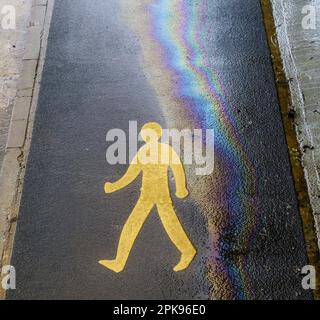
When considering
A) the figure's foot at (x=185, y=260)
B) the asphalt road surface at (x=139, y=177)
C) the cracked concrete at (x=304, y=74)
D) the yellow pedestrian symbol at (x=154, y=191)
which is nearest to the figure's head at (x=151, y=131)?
the yellow pedestrian symbol at (x=154, y=191)

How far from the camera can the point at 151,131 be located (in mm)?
6039

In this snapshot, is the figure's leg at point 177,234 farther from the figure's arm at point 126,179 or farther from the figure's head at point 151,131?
the figure's head at point 151,131

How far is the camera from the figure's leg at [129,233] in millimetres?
4902

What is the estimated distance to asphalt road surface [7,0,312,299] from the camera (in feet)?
15.8

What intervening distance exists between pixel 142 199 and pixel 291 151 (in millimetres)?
1985

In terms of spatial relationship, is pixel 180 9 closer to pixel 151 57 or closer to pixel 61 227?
pixel 151 57

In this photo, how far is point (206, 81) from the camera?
659 centimetres

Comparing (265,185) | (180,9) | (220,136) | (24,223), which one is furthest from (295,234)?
(180,9)

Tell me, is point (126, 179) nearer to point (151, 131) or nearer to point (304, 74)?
point (151, 131)

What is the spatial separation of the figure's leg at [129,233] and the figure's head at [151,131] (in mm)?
959

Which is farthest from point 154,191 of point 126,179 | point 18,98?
point 18,98

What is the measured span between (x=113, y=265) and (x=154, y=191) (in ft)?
3.41

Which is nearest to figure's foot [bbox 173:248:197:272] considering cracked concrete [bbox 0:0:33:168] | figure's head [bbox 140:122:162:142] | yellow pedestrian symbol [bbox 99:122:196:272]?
yellow pedestrian symbol [bbox 99:122:196:272]
